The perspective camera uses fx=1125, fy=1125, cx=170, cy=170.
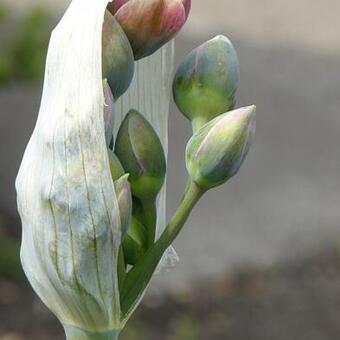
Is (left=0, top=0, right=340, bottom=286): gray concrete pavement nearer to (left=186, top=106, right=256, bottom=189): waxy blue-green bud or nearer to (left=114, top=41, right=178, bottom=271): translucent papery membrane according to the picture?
(left=114, top=41, right=178, bottom=271): translucent papery membrane

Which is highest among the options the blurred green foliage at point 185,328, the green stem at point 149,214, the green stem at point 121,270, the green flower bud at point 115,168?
the green flower bud at point 115,168

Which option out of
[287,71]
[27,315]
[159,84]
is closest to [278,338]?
[27,315]

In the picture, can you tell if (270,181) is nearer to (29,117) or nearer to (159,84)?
(29,117)

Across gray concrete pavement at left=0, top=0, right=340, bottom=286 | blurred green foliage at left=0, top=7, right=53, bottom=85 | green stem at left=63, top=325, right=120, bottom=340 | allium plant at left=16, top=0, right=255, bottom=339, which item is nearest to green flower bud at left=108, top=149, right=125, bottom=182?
allium plant at left=16, top=0, right=255, bottom=339

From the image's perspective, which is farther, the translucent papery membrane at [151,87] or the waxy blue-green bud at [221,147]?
the translucent papery membrane at [151,87]

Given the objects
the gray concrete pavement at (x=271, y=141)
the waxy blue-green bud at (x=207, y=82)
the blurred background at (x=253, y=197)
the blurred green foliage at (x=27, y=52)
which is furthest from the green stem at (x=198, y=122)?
the gray concrete pavement at (x=271, y=141)

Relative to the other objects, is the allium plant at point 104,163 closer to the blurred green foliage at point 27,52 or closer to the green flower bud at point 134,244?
the green flower bud at point 134,244
